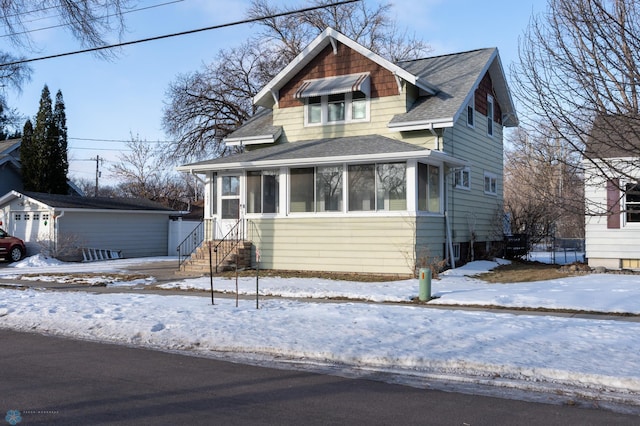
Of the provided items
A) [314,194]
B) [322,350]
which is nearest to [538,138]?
[322,350]

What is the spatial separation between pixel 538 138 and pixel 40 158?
96.3 feet

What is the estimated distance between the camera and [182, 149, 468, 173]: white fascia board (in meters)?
16.4

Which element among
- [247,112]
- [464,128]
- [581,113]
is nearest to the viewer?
[581,113]

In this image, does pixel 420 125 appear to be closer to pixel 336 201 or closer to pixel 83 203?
pixel 336 201

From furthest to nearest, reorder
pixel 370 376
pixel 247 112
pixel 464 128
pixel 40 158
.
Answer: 1. pixel 247 112
2. pixel 40 158
3. pixel 464 128
4. pixel 370 376

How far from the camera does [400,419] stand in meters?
5.42

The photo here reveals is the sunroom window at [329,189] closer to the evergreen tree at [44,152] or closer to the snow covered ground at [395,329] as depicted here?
the snow covered ground at [395,329]

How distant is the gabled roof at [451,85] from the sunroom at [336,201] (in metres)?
1.11

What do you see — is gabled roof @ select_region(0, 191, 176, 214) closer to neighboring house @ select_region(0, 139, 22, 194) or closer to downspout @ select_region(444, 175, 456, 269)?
neighboring house @ select_region(0, 139, 22, 194)

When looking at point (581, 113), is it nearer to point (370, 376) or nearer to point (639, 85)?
point (639, 85)

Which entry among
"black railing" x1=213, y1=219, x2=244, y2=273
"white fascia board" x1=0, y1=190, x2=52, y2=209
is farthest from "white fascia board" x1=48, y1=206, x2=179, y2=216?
"black railing" x1=213, y1=219, x2=244, y2=273

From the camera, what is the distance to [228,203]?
2014 centimetres

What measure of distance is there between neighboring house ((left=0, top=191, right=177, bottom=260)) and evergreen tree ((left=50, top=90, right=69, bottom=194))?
13.5 ft

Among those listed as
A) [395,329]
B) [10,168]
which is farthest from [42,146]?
[395,329]
